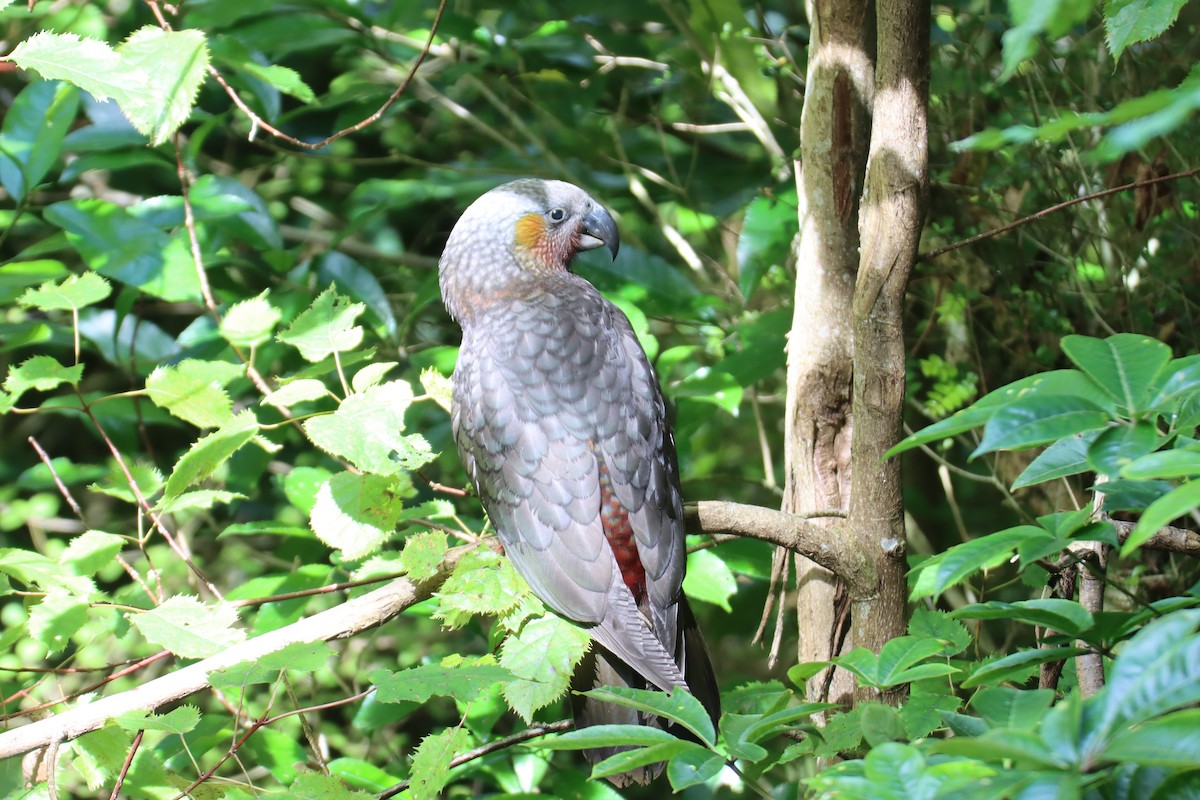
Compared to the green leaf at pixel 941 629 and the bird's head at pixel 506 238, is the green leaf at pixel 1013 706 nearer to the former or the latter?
the green leaf at pixel 941 629

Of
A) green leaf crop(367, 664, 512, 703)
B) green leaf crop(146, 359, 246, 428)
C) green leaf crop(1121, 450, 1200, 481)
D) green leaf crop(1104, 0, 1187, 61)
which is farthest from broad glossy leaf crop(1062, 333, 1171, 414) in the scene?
green leaf crop(146, 359, 246, 428)

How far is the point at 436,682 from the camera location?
1.71 meters

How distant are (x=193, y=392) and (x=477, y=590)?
2.68 ft

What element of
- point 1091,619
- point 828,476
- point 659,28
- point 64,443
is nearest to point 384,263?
point 659,28

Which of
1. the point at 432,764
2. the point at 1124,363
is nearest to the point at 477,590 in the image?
the point at 432,764

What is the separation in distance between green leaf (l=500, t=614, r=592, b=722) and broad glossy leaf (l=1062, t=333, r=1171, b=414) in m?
1.15

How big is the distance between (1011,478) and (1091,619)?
224 centimetres

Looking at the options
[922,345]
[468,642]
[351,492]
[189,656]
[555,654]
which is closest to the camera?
[189,656]

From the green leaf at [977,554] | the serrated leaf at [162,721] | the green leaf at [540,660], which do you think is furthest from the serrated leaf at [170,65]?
the green leaf at [977,554]

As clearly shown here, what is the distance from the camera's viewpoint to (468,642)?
168 inches

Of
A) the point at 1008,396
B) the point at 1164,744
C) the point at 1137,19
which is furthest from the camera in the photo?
the point at 1137,19

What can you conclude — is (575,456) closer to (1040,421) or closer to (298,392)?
(298,392)

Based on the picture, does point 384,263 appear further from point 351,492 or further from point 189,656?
point 189,656

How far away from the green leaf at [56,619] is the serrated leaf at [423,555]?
27.3 inches
